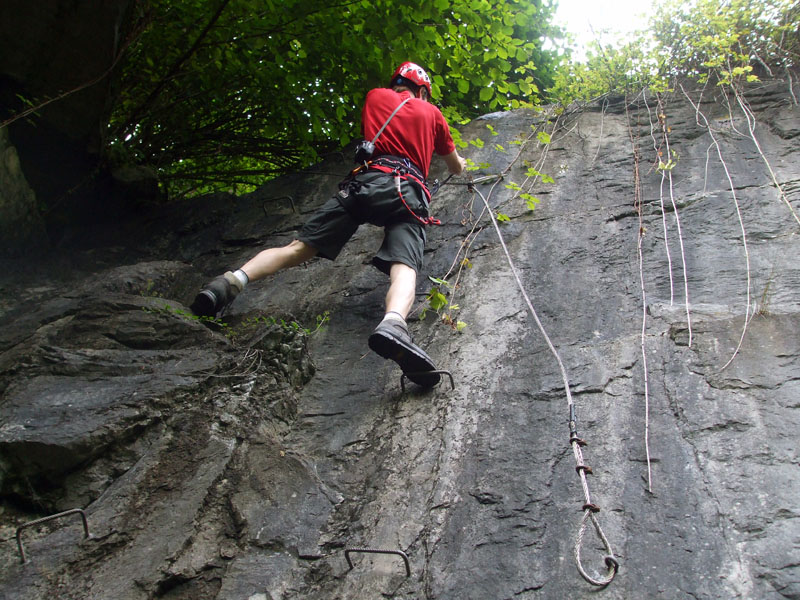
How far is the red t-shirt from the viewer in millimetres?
3867

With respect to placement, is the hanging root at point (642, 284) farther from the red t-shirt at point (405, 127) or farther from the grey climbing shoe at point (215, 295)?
the grey climbing shoe at point (215, 295)

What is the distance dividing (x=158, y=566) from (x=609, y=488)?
1689 mm

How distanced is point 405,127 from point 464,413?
1954 millimetres

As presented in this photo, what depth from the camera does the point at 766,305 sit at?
284 cm

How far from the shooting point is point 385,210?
3641 millimetres

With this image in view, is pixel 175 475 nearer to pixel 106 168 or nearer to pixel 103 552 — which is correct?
A: pixel 103 552

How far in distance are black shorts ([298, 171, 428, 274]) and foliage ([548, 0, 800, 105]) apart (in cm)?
262

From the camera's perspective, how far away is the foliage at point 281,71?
4621 millimetres

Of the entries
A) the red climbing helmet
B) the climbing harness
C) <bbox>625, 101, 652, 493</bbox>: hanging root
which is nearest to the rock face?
<bbox>625, 101, 652, 493</bbox>: hanging root

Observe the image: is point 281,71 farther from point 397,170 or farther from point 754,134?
point 754,134

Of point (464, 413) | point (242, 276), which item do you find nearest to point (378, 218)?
point (242, 276)

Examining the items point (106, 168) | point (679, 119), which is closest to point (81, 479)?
point (106, 168)

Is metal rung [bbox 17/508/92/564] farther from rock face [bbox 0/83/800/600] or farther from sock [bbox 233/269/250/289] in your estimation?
sock [bbox 233/269/250/289]

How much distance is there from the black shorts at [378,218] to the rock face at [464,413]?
416mm
